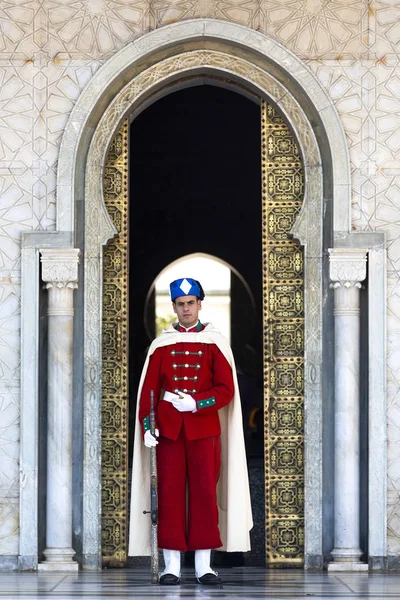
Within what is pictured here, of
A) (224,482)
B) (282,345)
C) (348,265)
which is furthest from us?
(282,345)

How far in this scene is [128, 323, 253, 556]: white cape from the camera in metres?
7.75

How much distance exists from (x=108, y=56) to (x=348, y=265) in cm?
194

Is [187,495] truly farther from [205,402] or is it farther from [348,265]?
[348,265]

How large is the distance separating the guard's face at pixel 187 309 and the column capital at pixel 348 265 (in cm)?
102

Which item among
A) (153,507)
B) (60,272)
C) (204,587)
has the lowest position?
(204,587)

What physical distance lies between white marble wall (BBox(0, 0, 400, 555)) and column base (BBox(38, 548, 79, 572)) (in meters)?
0.90

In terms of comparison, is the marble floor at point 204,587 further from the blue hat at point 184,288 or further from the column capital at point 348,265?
the column capital at point 348,265

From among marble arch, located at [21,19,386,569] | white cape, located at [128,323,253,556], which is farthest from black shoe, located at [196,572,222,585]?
marble arch, located at [21,19,386,569]

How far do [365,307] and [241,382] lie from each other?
3.13m

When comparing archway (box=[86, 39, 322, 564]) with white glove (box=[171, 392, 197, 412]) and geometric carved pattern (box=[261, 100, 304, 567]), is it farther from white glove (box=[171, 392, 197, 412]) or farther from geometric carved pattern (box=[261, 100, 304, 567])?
white glove (box=[171, 392, 197, 412])

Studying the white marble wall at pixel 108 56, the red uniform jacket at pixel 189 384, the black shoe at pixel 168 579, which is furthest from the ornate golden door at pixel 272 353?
the black shoe at pixel 168 579

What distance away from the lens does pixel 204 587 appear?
7.44m

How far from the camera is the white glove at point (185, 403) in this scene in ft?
24.6

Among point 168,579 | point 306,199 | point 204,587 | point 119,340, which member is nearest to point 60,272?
point 119,340
